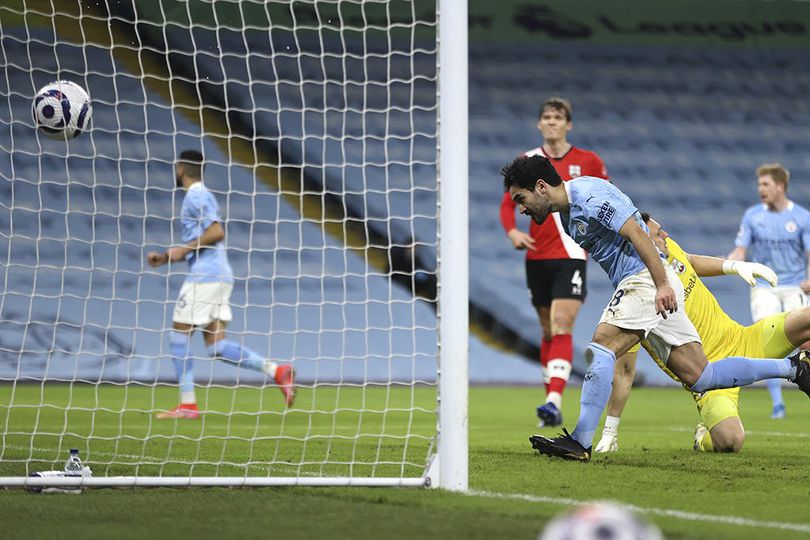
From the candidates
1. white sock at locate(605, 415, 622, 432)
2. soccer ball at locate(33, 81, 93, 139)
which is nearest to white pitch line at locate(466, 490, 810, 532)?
white sock at locate(605, 415, 622, 432)

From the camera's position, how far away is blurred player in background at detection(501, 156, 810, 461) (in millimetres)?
5684

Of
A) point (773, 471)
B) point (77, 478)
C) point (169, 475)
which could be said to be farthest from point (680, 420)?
point (77, 478)

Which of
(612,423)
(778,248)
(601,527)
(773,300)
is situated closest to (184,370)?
(612,423)

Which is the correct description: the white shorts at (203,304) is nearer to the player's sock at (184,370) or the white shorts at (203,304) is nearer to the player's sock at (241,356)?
the player's sock at (184,370)

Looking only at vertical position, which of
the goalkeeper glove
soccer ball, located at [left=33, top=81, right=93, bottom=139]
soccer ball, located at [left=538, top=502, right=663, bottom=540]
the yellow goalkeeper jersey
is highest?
soccer ball, located at [left=33, top=81, right=93, bottom=139]

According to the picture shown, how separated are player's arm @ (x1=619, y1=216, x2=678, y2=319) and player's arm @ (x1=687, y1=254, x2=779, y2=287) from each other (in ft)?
3.43

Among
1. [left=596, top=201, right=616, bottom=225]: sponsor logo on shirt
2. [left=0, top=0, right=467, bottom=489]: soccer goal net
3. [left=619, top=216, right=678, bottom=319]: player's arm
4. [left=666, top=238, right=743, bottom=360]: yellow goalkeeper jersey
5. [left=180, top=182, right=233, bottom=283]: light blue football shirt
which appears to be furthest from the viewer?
[left=0, top=0, right=467, bottom=489]: soccer goal net

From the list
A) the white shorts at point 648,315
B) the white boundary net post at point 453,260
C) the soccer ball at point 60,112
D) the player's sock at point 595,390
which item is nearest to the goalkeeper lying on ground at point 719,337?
the white shorts at point 648,315

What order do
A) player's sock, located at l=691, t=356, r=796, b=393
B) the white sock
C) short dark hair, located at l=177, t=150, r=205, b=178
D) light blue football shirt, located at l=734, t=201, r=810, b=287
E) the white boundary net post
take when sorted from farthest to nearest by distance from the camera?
light blue football shirt, located at l=734, t=201, r=810, b=287, short dark hair, located at l=177, t=150, r=205, b=178, the white sock, player's sock, located at l=691, t=356, r=796, b=393, the white boundary net post

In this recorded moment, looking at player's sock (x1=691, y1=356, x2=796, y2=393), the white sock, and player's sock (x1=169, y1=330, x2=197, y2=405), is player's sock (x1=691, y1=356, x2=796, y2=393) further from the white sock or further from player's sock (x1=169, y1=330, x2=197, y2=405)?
player's sock (x1=169, y1=330, x2=197, y2=405)

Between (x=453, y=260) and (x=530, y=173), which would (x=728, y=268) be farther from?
(x=453, y=260)

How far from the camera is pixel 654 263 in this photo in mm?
5566

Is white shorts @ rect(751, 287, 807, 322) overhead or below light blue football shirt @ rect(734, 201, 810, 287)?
below

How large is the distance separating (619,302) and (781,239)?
5088mm
